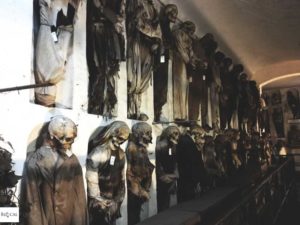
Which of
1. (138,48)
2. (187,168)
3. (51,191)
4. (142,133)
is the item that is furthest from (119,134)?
(187,168)

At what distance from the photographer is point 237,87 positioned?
7289 mm

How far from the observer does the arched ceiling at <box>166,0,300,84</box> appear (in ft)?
17.1

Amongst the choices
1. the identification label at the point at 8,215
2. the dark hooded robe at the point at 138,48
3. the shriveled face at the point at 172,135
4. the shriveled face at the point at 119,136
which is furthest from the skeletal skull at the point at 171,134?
the identification label at the point at 8,215

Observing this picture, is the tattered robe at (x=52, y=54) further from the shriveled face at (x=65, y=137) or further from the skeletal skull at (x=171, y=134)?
the skeletal skull at (x=171, y=134)

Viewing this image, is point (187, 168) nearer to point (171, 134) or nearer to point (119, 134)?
point (171, 134)

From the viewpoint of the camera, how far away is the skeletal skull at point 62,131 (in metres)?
2.14

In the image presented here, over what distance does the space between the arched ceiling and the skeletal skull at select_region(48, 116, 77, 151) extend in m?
2.99

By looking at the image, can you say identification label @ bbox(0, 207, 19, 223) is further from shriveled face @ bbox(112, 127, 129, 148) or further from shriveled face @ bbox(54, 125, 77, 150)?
shriveled face @ bbox(112, 127, 129, 148)

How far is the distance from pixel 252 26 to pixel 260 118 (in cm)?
393

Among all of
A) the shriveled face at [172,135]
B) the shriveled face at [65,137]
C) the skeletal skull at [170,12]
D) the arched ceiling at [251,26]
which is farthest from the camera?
the arched ceiling at [251,26]

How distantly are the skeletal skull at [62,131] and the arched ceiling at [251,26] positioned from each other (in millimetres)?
2990

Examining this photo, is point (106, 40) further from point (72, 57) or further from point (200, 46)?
A: point (200, 46)

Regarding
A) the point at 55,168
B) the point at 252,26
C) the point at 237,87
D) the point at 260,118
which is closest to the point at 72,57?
the point at 55,168

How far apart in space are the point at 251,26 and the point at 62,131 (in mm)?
5008
